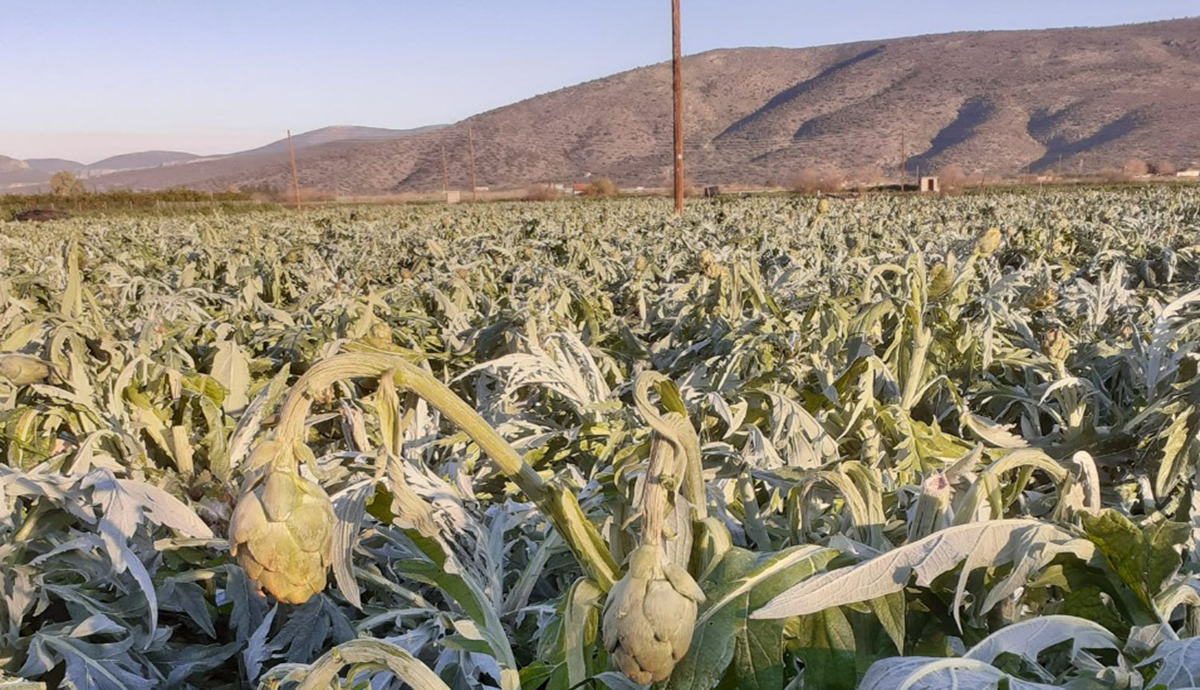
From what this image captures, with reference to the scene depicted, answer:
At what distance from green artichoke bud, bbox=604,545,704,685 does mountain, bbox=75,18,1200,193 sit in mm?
72054

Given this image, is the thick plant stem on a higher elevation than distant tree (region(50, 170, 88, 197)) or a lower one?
lower

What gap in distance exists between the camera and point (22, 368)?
1.84m

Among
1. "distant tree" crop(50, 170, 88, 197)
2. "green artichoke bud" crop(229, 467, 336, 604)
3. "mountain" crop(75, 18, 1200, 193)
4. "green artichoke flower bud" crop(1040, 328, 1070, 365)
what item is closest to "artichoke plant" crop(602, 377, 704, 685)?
"green artichoke bud" crop(229, 467, 336, 604)

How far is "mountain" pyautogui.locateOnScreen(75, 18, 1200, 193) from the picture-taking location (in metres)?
72.4

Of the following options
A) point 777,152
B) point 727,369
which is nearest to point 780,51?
point 777,152

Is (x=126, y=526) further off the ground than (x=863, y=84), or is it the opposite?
(x=863, y=84)

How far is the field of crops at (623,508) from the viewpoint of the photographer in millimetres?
720

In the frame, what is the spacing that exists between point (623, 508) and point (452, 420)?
0.80ft

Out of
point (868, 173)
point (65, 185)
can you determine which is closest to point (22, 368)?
point (65, 185)

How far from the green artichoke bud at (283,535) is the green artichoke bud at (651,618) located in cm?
24

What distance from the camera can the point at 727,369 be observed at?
2.26 metres

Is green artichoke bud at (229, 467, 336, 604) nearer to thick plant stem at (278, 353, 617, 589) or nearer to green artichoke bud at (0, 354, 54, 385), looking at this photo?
thick plant stem at (278, 353, 617, 589)

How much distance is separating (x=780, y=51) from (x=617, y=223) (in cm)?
10951

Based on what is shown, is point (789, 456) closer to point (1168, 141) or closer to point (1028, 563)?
point (1028, 563)
